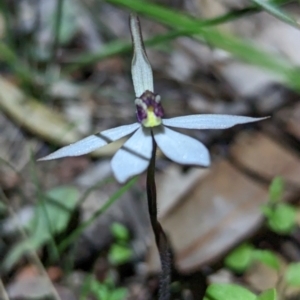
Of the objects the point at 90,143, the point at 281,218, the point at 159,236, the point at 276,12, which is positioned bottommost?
the point at 281,218

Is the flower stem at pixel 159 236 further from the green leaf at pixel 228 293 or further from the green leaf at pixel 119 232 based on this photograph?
the green leaf at pixel 119 232

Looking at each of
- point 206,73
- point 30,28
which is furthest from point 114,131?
point 30,28

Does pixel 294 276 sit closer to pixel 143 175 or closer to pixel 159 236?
pixel 159 236

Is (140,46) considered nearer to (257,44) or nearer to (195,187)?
(195,187)

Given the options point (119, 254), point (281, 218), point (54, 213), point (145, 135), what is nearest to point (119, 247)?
point (119, 254)

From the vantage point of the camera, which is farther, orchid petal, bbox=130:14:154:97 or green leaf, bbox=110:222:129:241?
green leaf, bbox=110:222:129:241

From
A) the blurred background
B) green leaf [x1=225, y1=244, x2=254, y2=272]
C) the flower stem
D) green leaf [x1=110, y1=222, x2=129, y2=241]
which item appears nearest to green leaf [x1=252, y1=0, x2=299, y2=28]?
the blurred background

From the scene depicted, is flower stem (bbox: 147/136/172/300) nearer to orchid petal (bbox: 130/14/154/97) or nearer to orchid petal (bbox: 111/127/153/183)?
orchid petal (bbox: 111/127/153/183)

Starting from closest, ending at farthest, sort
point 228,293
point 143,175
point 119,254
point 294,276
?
point 228,293, point 294,276, point 119,254, point 143,175
